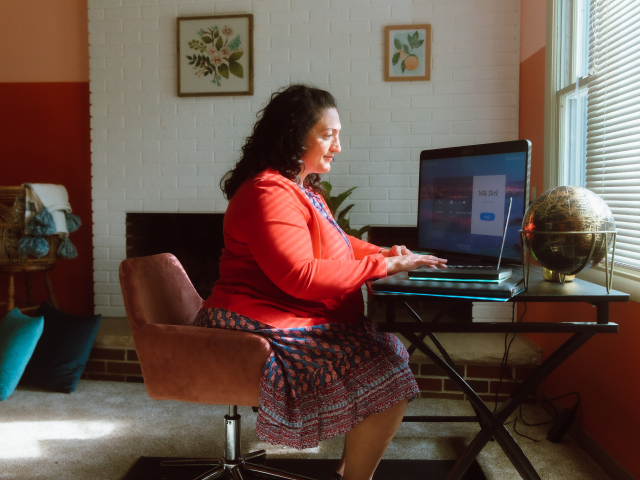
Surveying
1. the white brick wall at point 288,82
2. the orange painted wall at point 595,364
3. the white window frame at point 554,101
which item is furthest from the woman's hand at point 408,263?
the white brick wall at point 288,82

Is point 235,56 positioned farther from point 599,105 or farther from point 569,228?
point 569,228

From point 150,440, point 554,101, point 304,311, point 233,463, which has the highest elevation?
point 554,101

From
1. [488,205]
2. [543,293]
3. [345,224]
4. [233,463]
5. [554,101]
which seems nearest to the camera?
[543,293]

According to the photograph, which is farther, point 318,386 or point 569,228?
point 318,386

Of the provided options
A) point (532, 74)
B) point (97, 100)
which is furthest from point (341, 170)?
point (97, 100)

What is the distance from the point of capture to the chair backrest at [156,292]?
4.93 feet

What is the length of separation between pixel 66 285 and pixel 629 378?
346 centimetres

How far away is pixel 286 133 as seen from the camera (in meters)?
1.61

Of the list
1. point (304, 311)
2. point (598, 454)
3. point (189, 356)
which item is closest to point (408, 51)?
point (304, 311)

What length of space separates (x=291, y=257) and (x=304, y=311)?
0.23 m

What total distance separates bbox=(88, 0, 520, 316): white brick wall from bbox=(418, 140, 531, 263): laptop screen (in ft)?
4.63

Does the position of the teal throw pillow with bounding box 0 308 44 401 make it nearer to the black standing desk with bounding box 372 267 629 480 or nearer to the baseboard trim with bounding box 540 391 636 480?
the black standing desk with bounding box 372 267 629 480

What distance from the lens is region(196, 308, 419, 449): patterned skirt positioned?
52.8 inches

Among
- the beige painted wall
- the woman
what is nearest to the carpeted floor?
the woman
